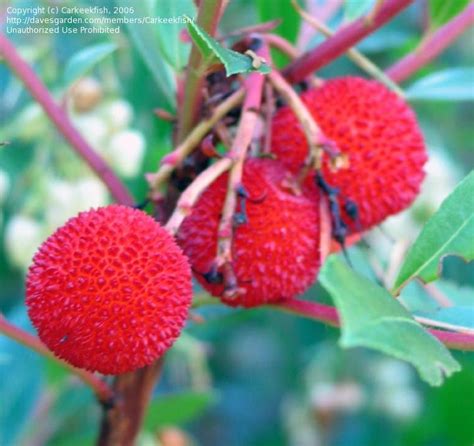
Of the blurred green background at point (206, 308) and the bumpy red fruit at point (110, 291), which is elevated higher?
the bumpy red fruit at point (110, 291)

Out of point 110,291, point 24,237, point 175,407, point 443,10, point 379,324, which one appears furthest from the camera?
point 175,407

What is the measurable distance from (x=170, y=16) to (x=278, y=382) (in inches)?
61.2

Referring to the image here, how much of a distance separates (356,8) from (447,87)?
9.6 inches

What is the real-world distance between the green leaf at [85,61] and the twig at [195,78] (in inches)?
7.7

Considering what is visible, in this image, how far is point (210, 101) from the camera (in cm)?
86

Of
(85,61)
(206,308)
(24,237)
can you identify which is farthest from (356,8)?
(24,237)

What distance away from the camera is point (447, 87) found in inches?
47.2

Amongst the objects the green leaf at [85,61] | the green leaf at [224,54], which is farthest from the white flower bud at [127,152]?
the green leaf at [224,54]

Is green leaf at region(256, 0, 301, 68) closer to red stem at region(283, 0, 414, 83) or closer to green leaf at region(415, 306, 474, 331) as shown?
red stem at region(283, 0, 414, 83)

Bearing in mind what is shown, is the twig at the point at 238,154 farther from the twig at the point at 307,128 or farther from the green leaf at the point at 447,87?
the green leaf at the point at 447,87

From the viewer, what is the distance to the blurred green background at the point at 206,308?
1.34 meters

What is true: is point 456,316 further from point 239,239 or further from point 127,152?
point 127,152

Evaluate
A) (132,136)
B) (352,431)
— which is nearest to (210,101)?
(132,136)

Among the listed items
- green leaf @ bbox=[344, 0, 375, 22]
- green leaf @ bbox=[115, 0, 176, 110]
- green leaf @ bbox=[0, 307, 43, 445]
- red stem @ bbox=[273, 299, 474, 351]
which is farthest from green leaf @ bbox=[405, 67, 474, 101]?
green leaf @ bbox=[0, 307, 43, 445]
